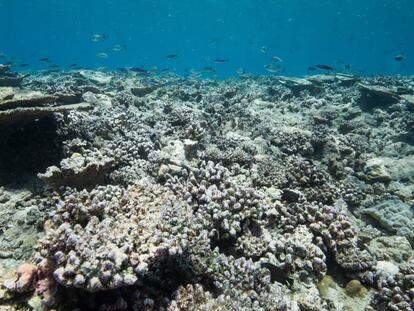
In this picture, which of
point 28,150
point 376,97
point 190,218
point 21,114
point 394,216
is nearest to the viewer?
point 190,218

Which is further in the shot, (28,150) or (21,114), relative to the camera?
(28,150)

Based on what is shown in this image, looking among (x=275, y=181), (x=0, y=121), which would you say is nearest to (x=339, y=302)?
(x=275, y=181)

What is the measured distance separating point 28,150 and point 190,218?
4384 mm

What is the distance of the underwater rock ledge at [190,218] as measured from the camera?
3232mm

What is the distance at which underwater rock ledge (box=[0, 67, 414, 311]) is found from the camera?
10.6 ft

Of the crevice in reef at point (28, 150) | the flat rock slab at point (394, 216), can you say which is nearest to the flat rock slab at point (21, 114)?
A: the crevice in reef at point (28, 150)

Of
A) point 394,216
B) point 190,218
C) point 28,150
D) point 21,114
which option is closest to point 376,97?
point 394,216

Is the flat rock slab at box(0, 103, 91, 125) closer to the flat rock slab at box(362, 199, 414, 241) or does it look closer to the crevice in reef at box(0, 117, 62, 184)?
the crevice in reef at box(0, 117, 62, 184)

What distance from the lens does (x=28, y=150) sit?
655 cm

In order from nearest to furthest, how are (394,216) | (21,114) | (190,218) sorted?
(190,218), (21,114), (394,216)

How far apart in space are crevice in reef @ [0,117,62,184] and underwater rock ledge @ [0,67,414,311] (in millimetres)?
22

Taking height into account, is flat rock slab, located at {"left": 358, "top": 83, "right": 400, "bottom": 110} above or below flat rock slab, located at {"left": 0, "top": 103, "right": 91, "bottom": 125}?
above

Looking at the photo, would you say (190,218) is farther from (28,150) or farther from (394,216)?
(394,216)

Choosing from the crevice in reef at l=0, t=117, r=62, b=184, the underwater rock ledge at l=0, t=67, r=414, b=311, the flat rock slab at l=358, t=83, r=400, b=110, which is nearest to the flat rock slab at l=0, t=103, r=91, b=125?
the underwater rock ledge at l=0, t=67, r=414, b=311
